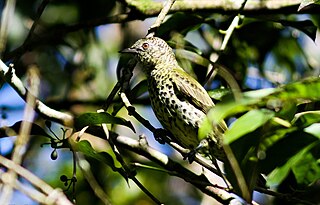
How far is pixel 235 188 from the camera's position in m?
2.74

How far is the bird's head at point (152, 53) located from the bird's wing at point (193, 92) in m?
0.31

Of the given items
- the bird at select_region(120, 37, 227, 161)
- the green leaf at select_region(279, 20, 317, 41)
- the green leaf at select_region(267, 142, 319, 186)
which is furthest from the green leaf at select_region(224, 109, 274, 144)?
the green leaf at select_region(279, 20, 317, 41)

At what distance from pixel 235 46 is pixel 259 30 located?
298 millimetres

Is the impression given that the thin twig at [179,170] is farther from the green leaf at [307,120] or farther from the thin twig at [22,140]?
the green leaf at [307,120]

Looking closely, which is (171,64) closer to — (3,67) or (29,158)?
(29,158)

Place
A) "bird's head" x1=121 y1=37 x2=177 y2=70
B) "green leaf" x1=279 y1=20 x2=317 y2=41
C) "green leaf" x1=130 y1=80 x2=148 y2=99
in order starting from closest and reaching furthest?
"green leaf" x1=130 y1=80 x2=148 y2=99 < "green leaf" x1=279 y1=20 x2=317 y2=41 < "bird's head" x1=121 y1=37 x2=177 y2=70

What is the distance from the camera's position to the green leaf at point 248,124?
2393 millimetres

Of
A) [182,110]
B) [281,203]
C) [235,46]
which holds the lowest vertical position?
[281,203]

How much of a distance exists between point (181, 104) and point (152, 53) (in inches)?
22.7

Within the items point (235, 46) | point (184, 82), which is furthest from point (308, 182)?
point (235, 46)

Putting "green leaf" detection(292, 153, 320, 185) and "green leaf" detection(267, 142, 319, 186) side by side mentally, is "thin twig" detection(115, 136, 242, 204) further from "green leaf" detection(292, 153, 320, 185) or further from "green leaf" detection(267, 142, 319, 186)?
"green leaf" detection(267, 142, 319, 186)

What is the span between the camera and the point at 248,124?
2410 millimetres

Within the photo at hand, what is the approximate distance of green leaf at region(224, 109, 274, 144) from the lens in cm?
239

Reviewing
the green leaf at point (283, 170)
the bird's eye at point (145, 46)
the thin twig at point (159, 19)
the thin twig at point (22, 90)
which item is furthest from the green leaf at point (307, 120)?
the bird's eye at point (145, 46)
